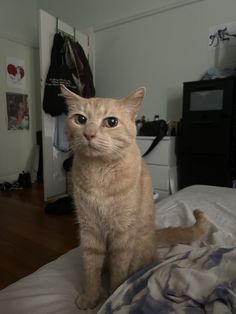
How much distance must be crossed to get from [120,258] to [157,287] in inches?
6.5

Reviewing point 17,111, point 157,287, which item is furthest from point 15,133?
point 157,287

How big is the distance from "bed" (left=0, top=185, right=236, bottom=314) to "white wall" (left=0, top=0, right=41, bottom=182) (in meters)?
2.69

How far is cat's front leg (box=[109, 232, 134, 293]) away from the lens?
0.60m

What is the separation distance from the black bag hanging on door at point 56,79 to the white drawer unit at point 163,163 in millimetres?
853

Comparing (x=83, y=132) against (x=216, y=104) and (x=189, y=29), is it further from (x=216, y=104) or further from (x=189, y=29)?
(x=189, y=29)

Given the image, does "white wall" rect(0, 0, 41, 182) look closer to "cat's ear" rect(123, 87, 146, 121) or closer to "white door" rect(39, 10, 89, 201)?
"white door" rect(39, 10, 89, 201)

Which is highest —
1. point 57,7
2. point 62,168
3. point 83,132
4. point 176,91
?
point 57,7

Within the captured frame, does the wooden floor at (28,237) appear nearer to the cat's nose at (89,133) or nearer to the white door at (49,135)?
the white door at (49,135)

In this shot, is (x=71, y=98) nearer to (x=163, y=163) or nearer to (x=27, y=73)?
(x=163, y=163)

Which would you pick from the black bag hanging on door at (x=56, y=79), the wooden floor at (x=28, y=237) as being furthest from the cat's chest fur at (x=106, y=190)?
the black bag hanging on door at (x=56, y=79)

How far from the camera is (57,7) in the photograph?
3107mm

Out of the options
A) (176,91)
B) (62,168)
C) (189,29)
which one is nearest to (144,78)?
(176,91)

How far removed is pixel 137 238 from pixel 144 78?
219 centimetres

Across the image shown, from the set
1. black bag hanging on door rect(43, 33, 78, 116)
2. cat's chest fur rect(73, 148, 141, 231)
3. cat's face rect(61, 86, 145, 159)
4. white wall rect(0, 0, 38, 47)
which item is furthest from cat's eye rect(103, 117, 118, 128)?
white wall rect(0, 0, 38, 47)
